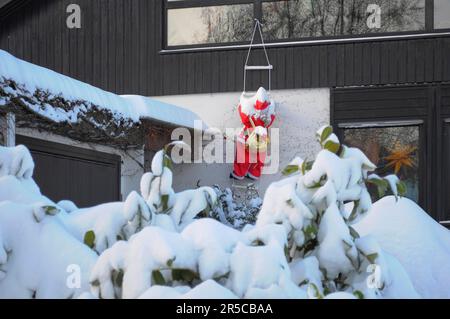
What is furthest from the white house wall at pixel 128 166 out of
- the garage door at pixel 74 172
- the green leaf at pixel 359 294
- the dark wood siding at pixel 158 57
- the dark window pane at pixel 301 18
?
the green leaf at pixel 359 294

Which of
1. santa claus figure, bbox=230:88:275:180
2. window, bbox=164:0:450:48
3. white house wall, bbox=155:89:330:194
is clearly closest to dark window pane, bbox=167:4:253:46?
window, bbox=164:0:450:48

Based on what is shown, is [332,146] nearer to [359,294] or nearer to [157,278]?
[359,294]

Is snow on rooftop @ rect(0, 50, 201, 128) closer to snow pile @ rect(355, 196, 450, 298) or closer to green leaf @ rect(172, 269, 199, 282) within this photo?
snow pile @ rect(355, 196, 450, 298)

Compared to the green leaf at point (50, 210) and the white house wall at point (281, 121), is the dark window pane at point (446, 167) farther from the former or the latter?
the green leaf at point (50, 210)

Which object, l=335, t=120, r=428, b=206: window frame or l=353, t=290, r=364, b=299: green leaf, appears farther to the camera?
l=335, t=120, r=428, b=206: window frame

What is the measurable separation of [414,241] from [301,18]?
8.70 metres

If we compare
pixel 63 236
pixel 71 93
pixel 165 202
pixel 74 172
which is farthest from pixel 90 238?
pixel 74 172

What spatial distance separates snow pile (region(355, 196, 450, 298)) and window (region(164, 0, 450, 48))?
8.17m

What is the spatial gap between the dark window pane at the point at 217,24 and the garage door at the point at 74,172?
3155 mm

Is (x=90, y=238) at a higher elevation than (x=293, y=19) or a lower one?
lower

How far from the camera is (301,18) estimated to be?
1102cm

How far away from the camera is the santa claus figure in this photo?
10.5 m

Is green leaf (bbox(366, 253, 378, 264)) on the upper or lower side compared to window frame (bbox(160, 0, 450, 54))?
lower

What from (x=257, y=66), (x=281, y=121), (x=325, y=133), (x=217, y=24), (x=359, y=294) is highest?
(x=217, y=24)
